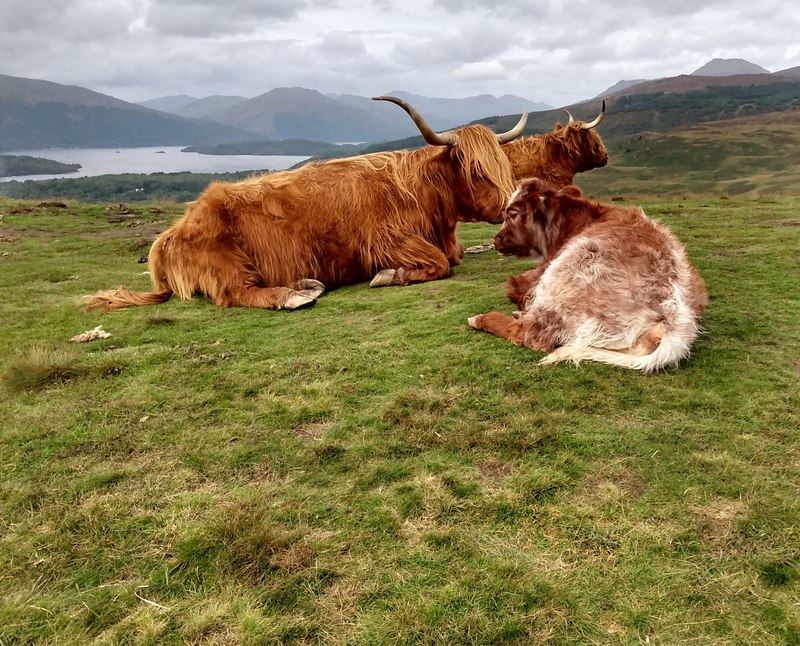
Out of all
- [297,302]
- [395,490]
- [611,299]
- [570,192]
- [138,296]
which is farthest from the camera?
[138,296]

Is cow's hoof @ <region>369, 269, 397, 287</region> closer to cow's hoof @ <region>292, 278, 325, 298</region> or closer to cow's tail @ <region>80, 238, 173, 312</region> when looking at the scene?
cow's hoof @ <region>292, 278, 325, 298</region>

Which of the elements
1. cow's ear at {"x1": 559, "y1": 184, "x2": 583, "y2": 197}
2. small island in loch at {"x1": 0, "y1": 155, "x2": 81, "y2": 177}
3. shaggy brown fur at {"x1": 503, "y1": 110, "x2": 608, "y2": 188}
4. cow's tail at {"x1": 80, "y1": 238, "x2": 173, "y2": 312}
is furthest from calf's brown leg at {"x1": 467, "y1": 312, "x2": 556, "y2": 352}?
small island in loch at {"x1": 0, "y1": 155, "x2": 81, "y2": 177}

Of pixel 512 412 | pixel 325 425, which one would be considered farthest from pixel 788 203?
pixel 325 425

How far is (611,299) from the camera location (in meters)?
3.66

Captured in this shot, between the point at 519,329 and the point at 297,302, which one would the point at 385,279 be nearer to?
the point at 297,302

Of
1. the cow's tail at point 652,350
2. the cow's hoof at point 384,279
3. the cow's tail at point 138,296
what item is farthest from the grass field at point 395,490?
the cow's hoof at point 384,279

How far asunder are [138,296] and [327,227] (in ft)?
7.10

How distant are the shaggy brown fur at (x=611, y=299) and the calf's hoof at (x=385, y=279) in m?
1.80

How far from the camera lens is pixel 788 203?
1114cm

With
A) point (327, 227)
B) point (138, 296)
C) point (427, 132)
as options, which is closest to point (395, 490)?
point (327, 227)

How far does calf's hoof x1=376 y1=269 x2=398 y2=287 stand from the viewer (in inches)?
235

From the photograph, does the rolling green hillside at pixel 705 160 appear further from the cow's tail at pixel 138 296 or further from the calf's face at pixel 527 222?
the cow's tail at pixel 138 296

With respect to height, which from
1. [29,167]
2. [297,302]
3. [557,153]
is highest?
[29,167]

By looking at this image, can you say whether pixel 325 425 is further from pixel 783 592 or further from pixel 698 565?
pixel 783 592
